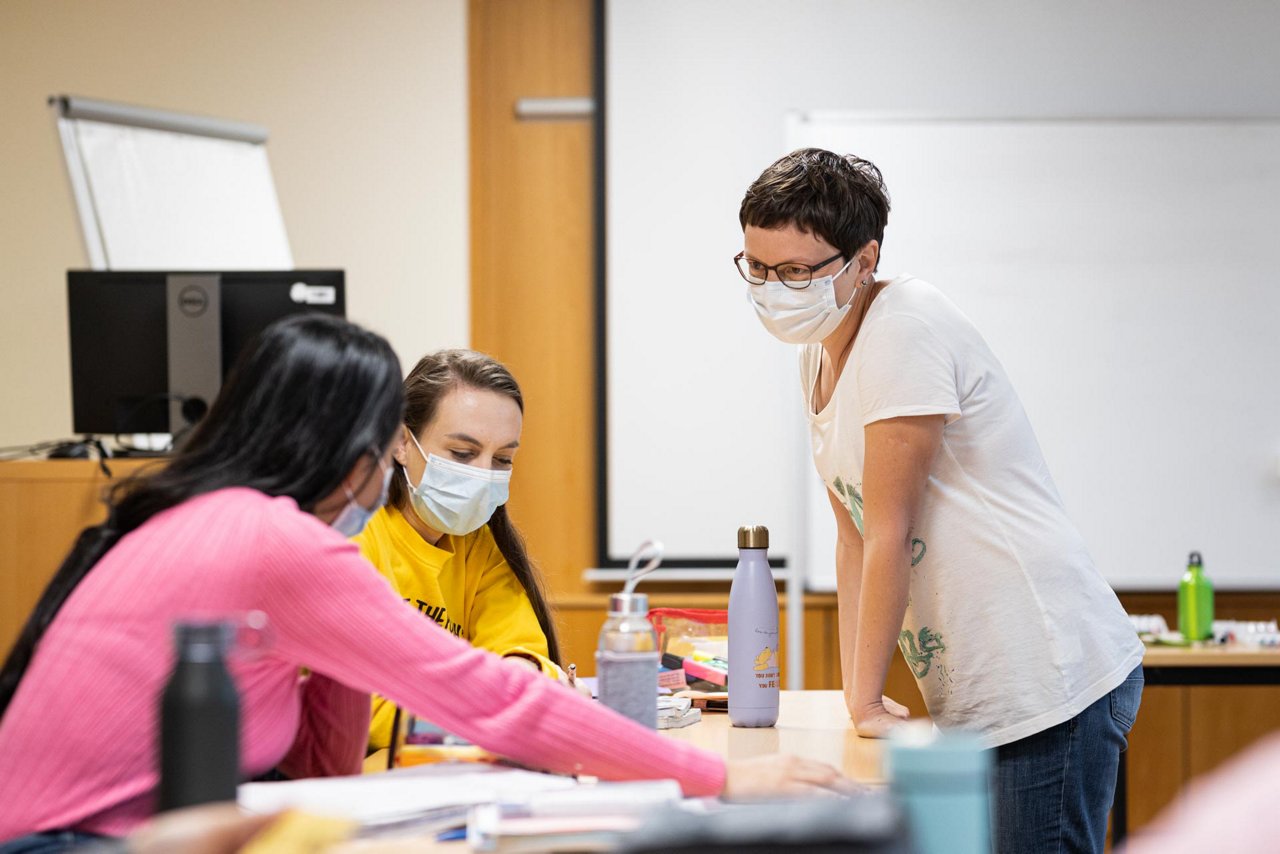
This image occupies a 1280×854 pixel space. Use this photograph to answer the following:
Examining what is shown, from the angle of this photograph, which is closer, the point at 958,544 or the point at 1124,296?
the point at 958,544

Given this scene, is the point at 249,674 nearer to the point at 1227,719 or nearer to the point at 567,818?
the point at 567,818

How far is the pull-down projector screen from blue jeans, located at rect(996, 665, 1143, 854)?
255 cm

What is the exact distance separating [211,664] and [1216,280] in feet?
11.3

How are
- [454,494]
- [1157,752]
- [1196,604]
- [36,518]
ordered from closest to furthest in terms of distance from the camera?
[454,494] < [36,518] < [1196,604] < [1157,752]

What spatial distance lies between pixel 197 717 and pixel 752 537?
3.21 feet

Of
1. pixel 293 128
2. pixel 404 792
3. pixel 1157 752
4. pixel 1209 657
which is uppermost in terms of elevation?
pixel 293 128

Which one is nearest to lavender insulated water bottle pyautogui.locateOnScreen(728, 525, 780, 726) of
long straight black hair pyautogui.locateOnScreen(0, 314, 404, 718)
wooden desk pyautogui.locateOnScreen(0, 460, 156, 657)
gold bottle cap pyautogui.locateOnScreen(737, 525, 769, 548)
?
gold bottle cap pyautogui.locateOnScreen(737, 525, 769, 548)

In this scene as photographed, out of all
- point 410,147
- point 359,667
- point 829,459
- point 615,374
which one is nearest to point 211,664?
point 359,667

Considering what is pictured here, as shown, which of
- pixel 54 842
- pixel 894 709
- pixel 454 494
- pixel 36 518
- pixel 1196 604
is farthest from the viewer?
pixel 1196 604

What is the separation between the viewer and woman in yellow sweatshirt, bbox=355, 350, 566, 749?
6.18 feet

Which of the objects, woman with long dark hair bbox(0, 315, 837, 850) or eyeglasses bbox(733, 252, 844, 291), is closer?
woman with long dark hair bbox(0, 315, 837, 850)

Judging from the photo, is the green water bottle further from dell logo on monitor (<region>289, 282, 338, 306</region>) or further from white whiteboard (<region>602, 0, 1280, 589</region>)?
dell logo on monitor (<region>289, 282, 338, 306</region>)

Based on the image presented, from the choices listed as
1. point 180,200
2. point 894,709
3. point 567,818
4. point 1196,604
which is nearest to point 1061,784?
point 894,709

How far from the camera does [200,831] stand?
0.80 metres
